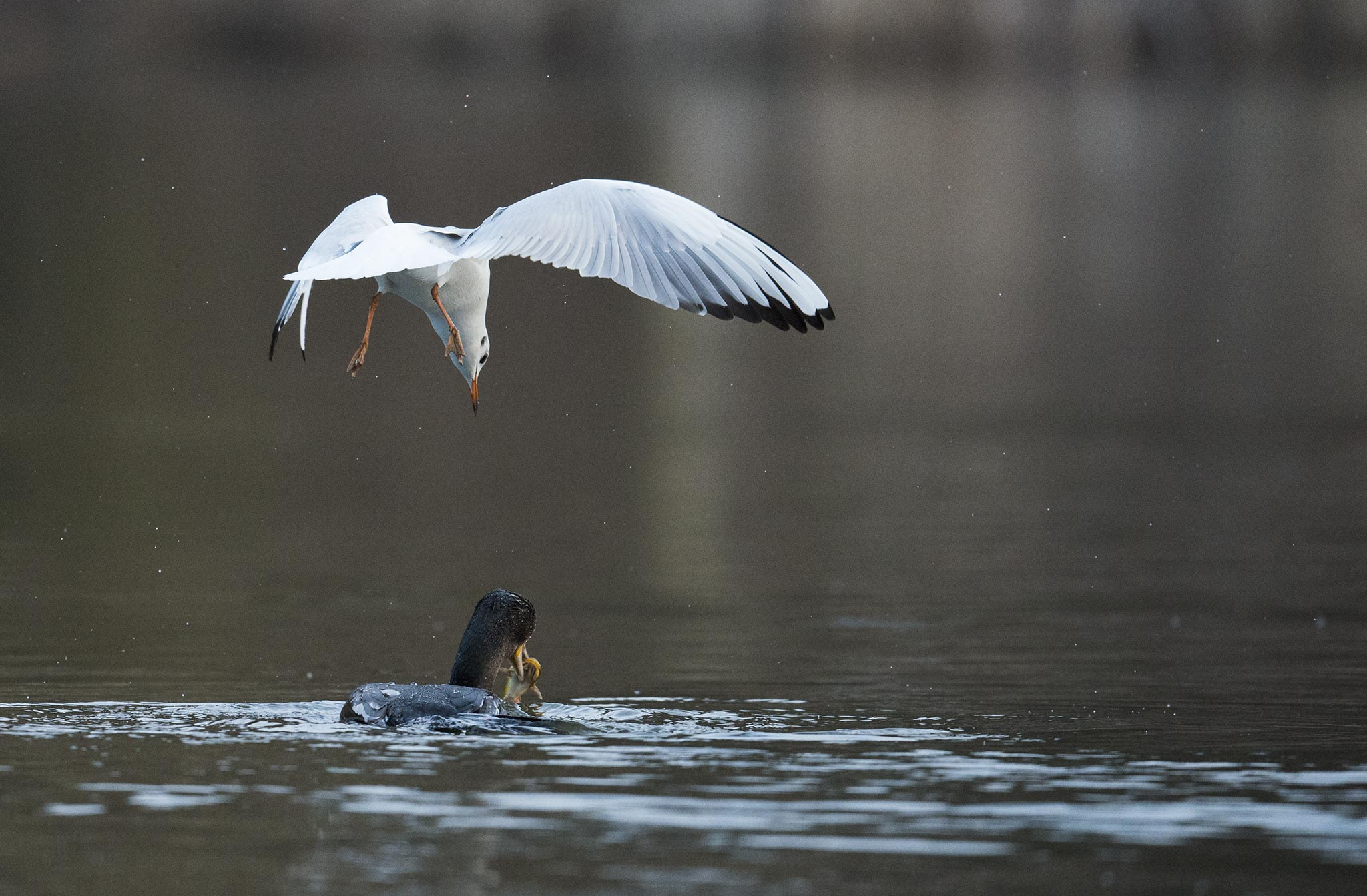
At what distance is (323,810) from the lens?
784 centimetres

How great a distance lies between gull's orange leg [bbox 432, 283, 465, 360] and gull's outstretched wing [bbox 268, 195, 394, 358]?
0.41 m

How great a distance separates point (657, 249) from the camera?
10.2 metres

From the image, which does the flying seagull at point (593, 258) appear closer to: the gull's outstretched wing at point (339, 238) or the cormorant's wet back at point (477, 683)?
the gull's outstretched wing at point (339, 238)

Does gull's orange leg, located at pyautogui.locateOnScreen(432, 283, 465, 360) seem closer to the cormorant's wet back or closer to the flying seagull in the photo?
the flying seagull

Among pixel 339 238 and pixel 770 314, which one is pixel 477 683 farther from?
pixel 339 238

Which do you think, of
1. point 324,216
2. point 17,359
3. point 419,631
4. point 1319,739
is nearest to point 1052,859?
point 1319,739

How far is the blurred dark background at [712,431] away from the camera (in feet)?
37.6

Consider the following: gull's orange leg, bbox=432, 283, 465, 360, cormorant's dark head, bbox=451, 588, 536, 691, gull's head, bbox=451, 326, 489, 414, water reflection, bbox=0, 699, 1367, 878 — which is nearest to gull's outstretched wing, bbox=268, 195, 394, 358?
gull's orange leg, bbox=432, 283, 465, 360

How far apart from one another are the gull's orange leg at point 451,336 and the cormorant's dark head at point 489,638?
125 centimetres

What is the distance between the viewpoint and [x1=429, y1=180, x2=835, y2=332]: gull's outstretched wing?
32.2 feet

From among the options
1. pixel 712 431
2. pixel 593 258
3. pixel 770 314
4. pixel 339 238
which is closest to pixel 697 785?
pixel 770 314

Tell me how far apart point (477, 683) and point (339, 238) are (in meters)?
2.14

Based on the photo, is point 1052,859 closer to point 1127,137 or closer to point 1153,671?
point 1153,671

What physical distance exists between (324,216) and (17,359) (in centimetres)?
1188
